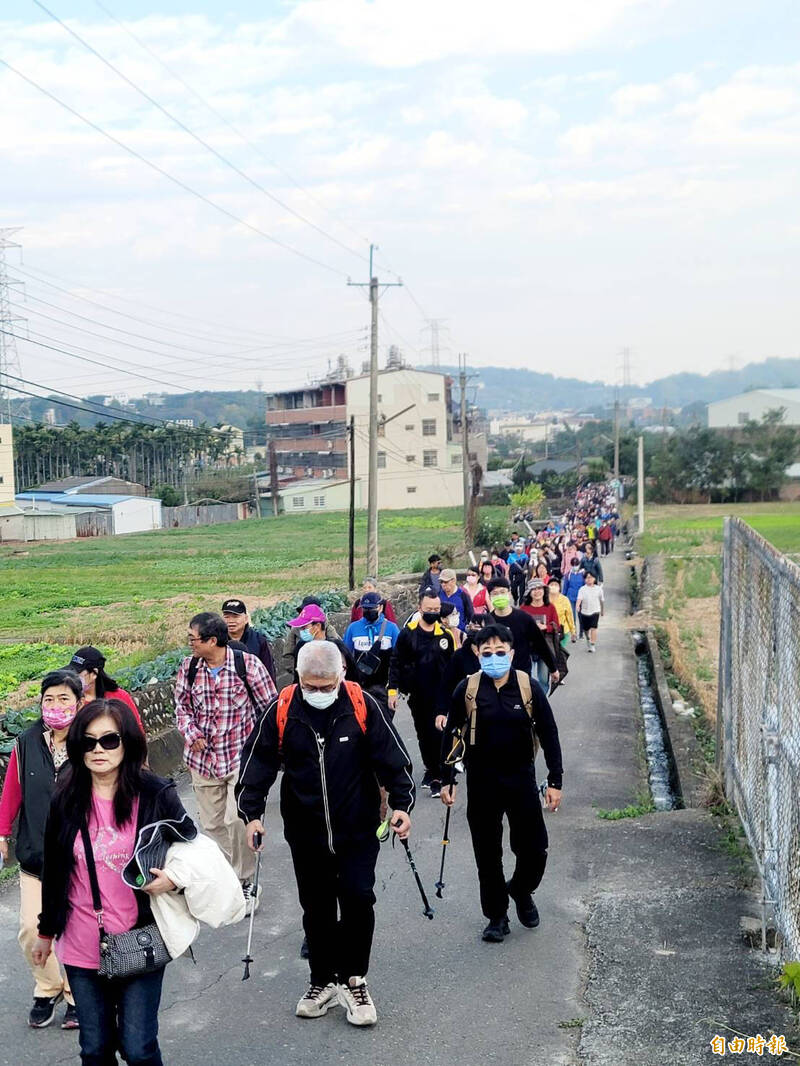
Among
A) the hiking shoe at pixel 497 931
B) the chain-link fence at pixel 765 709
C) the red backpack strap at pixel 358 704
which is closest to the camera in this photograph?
the red backpack strap at pixel 358 704

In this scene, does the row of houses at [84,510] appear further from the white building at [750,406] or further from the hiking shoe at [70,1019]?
the white building at [750,406]

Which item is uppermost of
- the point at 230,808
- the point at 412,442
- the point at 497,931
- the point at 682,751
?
the point at 412,442

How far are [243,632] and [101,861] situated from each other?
423cm

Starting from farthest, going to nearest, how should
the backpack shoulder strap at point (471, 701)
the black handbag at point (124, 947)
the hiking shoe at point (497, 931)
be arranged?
the backpack shoulder strap at point (471, 701), the hiking shoe at point (497, 931), the black handbag at point (124, 947)

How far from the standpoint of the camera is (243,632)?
8297 mm

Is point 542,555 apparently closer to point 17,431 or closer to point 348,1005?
point 348,1005

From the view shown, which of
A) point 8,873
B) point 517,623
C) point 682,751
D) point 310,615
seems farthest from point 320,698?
point 682,751

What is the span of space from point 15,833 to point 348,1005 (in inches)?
67.0

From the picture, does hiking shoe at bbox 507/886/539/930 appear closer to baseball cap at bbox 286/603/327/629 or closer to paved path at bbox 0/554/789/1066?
paved path at bbox 0/554/789/1066

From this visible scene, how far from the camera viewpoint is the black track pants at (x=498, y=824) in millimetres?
6578

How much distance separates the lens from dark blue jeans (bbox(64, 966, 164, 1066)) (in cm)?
413

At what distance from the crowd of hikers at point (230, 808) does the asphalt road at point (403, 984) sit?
0.17 m

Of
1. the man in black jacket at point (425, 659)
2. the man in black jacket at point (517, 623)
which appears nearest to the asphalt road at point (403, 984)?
the man in black jacket at point (425, 659)

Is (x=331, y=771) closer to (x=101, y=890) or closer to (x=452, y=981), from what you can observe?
(x=452, y=981)
